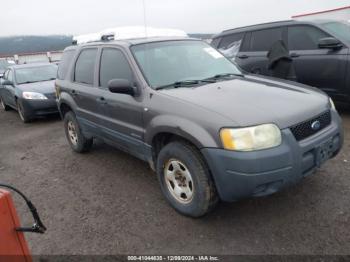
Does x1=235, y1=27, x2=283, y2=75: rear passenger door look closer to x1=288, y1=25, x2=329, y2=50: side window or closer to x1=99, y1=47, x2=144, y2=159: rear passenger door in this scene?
x1=288, y1=25, x2=329, y2=50: side window

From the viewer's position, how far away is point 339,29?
621 centimetres

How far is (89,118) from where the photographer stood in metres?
4.90

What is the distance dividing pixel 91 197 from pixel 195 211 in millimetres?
1475

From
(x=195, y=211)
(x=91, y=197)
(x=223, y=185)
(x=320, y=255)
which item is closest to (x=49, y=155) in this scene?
(x=91, y=197)

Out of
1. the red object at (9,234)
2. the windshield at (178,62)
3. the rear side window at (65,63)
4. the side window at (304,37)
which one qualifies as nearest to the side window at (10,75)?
the rear side window at (65,63)

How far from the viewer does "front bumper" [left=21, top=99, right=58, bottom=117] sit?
8.54 metres

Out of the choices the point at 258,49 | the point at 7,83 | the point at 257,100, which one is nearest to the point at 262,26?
the point at 258,49

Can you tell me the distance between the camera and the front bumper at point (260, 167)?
274 centimetres

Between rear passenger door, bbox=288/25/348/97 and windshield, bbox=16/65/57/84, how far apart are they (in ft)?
21.9

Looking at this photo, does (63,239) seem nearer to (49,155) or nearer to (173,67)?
(173,67)

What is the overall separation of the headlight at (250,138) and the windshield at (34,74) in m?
8.14

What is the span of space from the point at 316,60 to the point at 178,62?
131 inches

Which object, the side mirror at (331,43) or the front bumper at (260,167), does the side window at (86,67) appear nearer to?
the front bumper at (260,167)

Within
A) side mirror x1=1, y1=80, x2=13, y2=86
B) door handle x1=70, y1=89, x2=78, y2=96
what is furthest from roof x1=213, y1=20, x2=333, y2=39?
side mirror x1=1, y1=80, x2=13, y2=86
